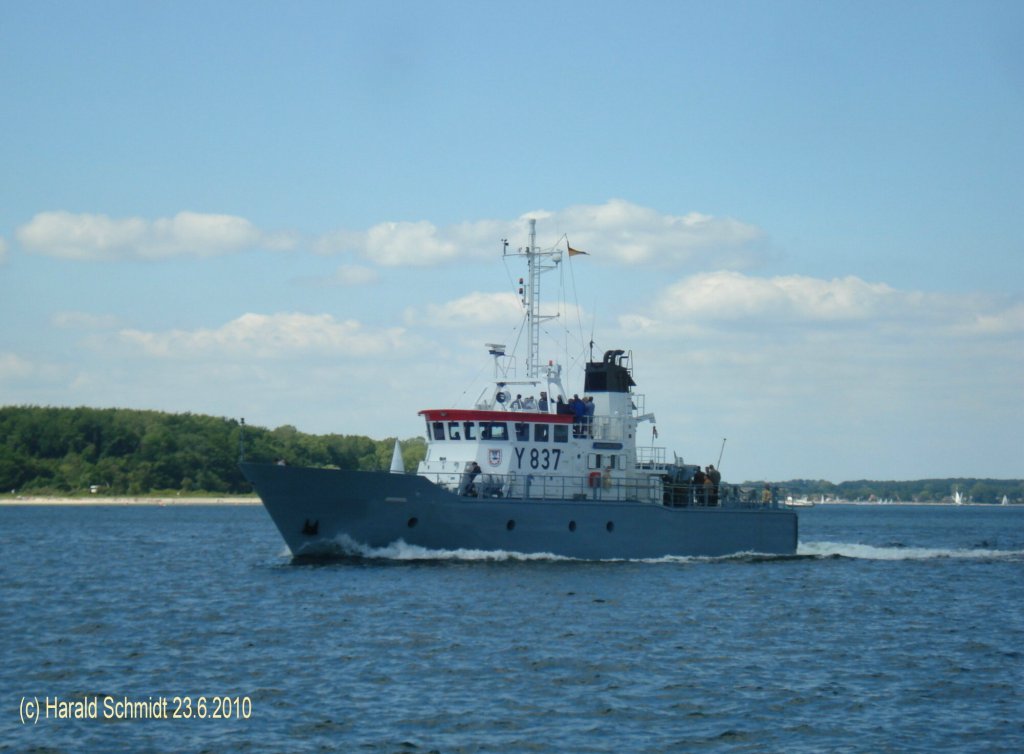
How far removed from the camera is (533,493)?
40688 mm

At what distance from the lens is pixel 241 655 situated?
24.9m

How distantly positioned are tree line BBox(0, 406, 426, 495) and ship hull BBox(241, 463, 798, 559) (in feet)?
290

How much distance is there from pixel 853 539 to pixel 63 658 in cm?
A: 6452

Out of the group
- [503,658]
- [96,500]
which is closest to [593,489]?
[503,658]

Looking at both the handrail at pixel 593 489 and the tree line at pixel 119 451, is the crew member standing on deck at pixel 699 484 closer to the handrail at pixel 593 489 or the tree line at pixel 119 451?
the handrail at pixel 593 489

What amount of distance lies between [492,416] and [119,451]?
107366 millimetres

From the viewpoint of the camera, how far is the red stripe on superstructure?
40.1 metres

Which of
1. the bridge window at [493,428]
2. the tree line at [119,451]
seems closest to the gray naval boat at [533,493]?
the bridge window at [493,428]

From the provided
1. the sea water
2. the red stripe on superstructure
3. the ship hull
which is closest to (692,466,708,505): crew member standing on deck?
the sea water

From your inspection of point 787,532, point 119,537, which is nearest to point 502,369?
point 787,532

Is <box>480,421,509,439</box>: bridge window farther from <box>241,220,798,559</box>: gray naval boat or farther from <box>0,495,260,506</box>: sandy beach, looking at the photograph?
<box>0,495,260,506</box>: sandy beach

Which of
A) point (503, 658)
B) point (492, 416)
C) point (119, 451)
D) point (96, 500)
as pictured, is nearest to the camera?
point (503, 658)

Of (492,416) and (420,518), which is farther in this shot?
(492,416)

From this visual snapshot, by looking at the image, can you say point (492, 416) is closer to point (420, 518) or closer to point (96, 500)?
point (420, 518)
